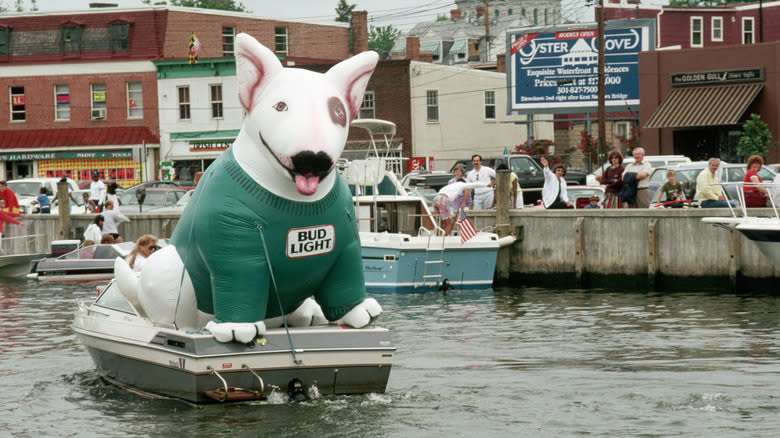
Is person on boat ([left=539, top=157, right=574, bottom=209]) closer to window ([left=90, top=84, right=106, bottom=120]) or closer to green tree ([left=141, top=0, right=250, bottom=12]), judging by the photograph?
window ([left=90, top=84, right=106, bottom=120])

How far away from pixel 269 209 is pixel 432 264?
42.2 feet

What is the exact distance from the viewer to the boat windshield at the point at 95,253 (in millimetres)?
26594

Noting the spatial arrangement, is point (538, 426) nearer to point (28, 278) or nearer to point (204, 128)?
point (28, 278)

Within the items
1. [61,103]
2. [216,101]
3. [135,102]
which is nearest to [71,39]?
[61,103]

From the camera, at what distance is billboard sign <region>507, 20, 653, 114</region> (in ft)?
160

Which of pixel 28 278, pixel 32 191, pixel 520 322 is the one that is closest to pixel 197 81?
pixel 32 191

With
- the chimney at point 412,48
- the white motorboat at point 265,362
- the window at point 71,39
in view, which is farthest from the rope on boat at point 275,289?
the chimney at point 412,48

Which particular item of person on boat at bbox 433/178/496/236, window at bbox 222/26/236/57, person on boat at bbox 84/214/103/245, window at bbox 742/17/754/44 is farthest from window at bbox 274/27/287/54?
person on boat at bbox 433/178/496/236

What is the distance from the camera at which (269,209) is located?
10.3 metres

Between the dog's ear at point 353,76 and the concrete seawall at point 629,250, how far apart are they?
12269 millimetres

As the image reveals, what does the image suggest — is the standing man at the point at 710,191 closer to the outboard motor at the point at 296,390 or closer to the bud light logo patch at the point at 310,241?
the bud light logo patch at the point at 310,241

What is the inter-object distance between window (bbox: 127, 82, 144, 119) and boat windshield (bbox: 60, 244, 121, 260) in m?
29.4

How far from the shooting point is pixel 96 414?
37.8 feet

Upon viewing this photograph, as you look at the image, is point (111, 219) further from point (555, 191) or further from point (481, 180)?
point (555, 191)
